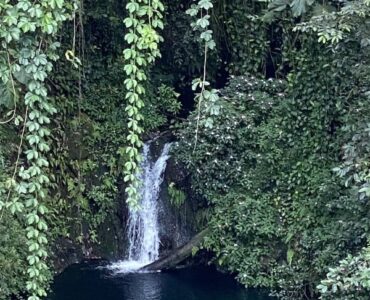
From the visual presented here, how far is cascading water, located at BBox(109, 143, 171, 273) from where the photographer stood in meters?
7.58

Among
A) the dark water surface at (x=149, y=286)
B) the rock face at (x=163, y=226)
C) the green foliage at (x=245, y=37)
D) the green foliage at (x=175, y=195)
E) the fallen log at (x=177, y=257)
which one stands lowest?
the dark water surface at (x=149, y=286)

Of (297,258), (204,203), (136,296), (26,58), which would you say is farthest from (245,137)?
(26,58)

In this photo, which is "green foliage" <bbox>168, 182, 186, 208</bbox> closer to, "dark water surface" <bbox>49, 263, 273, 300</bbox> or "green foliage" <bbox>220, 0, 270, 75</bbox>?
"dark water surface" <bbox>49, 263, 273, 300</bbox>

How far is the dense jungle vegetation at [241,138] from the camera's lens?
546 cm

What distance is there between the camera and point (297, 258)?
6531mm

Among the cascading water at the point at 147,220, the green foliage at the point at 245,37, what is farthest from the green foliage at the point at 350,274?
the green foliage at the point at 245,37

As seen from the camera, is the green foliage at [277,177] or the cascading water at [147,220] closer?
the green foliage at [277,177]

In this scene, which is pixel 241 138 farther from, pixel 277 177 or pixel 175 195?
pixel 175 195

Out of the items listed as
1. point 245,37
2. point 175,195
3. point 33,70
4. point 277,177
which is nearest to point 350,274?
point 33,70

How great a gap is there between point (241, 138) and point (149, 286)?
187 centimetres

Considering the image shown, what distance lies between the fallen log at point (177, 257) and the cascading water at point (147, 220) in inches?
11.0

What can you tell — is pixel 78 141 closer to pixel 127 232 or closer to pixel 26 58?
pixel 127 232

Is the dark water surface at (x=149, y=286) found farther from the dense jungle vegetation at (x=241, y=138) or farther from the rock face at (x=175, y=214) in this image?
the rock face at (x=175, y=214)

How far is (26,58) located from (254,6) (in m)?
5.57
